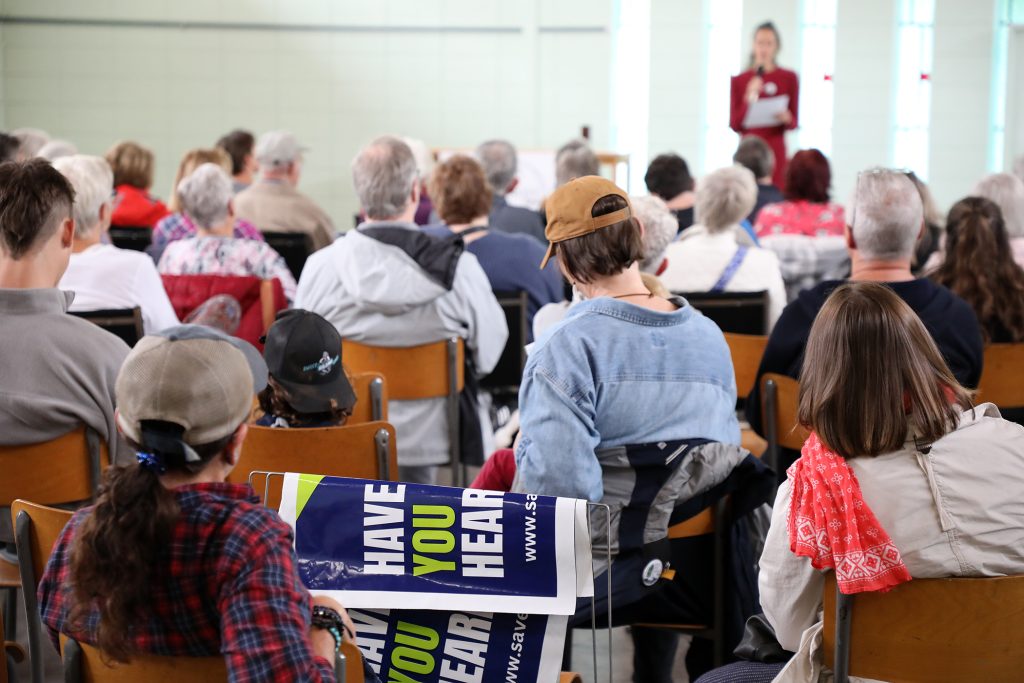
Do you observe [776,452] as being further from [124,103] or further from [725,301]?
[124,103]

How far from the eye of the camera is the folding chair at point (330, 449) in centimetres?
245

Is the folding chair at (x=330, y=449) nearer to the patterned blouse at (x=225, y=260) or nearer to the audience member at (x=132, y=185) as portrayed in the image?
the patterned blouse at (x=225, y=260)

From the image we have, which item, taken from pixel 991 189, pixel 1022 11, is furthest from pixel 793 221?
pixel 1022 11

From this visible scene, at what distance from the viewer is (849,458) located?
5.79 feet

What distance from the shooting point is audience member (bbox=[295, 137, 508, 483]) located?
3531mm

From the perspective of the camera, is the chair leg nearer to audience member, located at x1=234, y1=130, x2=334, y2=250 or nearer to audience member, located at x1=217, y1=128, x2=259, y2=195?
audience member, located at x1=234, y1=130, x2=334, y2=250

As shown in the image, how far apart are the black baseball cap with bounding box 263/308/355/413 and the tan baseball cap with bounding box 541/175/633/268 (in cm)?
60

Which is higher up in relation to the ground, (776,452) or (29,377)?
(29,377)

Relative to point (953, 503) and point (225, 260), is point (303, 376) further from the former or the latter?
point (225, 260)

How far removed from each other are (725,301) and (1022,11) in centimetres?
847

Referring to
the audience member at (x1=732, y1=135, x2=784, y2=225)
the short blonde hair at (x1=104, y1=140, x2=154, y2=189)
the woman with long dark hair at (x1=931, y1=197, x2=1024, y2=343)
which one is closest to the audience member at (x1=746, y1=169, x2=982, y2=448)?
the woman with long dark hair at (x1=931, y1=197, x2=1024, y2=343)

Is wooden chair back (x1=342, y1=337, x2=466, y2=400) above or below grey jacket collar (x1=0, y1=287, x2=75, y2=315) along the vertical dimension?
below

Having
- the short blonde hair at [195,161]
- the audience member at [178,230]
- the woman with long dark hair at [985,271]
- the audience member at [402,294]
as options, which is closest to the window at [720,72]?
the short blonde hair at [195,161]

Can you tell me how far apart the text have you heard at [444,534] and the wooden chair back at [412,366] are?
5.64 feet
